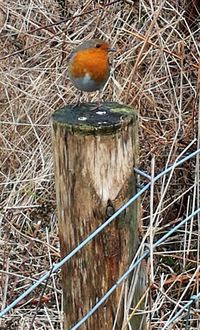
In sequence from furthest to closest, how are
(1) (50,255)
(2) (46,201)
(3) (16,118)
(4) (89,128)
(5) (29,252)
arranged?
1. (3) (16,118)
2. (2) (46,201)
3. (5) (29,252)
4. (1) (50,255)
5. (4) (89,128)

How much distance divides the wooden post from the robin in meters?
0.37

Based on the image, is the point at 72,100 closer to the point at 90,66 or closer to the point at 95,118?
the point at 90,66

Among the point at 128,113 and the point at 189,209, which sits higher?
the point at 128,113

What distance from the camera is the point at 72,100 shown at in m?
3.41

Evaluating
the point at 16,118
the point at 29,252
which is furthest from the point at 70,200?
the point at 16,118

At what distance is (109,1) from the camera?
346 centimetres

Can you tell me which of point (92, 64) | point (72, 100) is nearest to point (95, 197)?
point (92, 64)

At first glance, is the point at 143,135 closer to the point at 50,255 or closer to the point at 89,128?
the point at 50,255

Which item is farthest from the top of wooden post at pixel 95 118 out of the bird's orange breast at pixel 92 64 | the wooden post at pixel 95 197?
the bird's orange breast at pixel 92 64

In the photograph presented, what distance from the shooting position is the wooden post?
4.98ft

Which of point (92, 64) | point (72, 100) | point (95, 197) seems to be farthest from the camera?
point (72, 100)

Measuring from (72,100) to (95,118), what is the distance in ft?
6.03

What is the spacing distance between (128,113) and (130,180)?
15cm

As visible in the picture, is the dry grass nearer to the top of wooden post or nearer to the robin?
the robin
